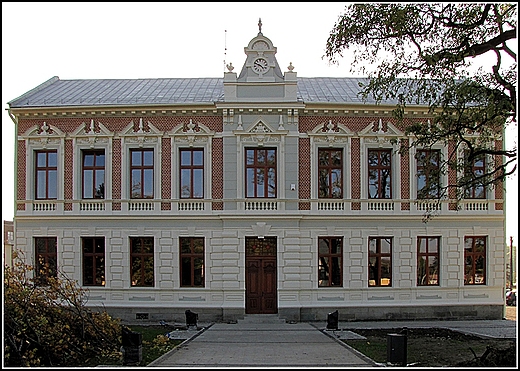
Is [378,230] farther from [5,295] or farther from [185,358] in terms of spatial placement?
[5,295]

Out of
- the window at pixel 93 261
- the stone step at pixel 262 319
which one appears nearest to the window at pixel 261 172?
the stone step at pixel 262 319

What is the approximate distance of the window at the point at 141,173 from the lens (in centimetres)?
2541

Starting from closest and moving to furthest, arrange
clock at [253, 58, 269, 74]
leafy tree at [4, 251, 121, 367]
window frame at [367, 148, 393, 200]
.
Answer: leafy tree at [4, 251, 121, 367]
clock at [253, 58, 269, 74]
window frame at [367, 148, 393, 200]

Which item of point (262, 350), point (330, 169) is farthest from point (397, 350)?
point (330, 169)

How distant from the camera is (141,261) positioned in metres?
25.1

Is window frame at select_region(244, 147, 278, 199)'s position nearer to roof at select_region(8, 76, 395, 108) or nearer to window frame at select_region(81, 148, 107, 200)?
roof at select_region(8, 76, 395, 108)

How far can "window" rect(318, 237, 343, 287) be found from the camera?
82.3 feet

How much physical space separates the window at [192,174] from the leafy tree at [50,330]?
9.61 m

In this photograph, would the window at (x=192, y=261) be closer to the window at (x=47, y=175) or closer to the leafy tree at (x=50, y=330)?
the window at (x=47, y=175)

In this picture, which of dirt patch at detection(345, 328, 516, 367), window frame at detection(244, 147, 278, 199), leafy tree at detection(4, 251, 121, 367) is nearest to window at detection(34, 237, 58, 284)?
window frame at detection(244, 147, 278, 199)

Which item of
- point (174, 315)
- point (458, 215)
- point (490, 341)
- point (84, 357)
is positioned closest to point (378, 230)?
point (458, 215)

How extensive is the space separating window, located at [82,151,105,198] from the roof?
7.23ft

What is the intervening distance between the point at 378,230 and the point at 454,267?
11.8ft

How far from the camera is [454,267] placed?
25.4m
